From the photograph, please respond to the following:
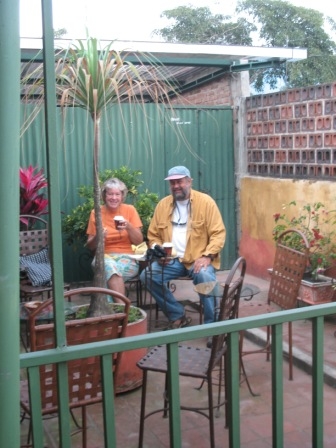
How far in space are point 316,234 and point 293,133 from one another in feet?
5.15

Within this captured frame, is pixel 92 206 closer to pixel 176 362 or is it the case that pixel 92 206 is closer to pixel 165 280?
pixel 165 280

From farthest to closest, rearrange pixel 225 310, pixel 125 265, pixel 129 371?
pixel 125 265 → pixel 129 371 → pixel 225 310

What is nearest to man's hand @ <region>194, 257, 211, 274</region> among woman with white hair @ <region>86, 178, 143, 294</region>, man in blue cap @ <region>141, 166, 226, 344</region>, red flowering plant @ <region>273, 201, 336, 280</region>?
man in blue cap @ <region>141, 166, 226, 344</region>

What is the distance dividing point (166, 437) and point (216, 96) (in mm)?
5673

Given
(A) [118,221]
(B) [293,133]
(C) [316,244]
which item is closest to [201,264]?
(A) [118,221]

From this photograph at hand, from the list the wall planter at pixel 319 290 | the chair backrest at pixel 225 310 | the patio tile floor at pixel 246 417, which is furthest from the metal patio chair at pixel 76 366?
the wall planter at pixel 319 290

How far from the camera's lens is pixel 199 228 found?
5.32 metres

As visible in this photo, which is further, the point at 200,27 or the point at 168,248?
the point at 200,27

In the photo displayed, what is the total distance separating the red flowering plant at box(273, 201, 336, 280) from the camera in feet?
18.4

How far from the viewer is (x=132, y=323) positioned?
4176mm

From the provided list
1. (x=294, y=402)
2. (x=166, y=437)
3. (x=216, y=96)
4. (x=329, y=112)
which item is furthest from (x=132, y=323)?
(x=216, y=96)

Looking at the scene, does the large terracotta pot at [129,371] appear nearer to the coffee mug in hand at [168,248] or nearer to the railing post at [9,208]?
the coffee mug in hand at [168,248]

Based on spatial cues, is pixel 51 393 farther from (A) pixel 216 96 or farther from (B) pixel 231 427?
(A) pixel 216 96

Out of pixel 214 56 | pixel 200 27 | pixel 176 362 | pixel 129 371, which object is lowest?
pixel 129 371
